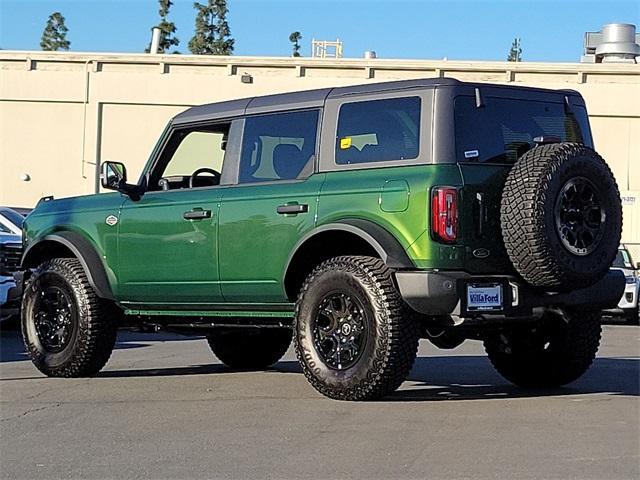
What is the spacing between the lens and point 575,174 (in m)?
8.26

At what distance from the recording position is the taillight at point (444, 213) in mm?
8109

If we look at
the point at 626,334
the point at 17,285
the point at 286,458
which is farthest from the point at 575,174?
the point at 626,334

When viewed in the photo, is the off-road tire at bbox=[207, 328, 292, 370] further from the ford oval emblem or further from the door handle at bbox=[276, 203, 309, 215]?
the ford oval emblem

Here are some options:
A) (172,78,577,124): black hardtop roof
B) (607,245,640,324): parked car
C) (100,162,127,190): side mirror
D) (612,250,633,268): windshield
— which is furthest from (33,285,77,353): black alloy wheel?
(612,250,633,268): windshield

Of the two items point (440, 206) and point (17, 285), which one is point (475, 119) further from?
point (17, 285)

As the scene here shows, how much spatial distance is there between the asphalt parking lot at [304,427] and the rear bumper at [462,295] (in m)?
0.69

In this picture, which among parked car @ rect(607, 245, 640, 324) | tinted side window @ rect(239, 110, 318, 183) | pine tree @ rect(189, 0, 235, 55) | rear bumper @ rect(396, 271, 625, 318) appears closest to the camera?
rear bumper @ rect(396, 271, 625, 318)

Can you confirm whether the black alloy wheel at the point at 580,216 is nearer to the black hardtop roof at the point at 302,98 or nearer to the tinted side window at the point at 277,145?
the black hardtop roof at the point at 302,98

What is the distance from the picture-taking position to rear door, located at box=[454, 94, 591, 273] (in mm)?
8258

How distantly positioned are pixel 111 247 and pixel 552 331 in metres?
3.71

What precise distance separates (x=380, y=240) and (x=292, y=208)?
0.88 meters

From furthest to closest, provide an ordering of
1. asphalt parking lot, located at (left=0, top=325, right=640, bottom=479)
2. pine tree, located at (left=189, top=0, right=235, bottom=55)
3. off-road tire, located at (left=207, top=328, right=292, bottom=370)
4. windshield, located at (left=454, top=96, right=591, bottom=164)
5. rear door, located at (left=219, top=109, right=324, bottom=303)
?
pine tree, located at (left=189, top=0, right=235, bottom=55) < off-road tire, located at (left=207, top=328, right=292, bottom=370) < rear door, located at (left=219, top=109, right=324, bottom=303) < windshield, located at (left=454, top=96, right=591, bottom=164) < asphalt parking lot, located at (left=0, top=325, right=640, bottom=479)

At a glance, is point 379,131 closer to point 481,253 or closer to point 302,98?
point 302,98

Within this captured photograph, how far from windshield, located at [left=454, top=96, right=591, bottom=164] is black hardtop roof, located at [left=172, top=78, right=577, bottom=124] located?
14 cm
